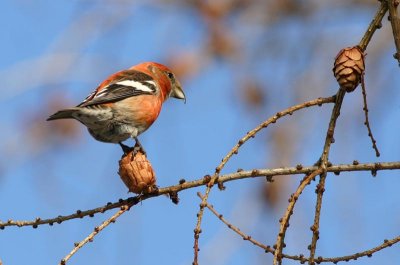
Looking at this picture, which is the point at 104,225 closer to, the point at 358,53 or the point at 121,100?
the point at 358,53

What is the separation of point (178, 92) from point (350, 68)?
2.57 metres

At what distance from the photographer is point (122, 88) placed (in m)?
3.72

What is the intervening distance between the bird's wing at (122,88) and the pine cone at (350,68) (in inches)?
72.4

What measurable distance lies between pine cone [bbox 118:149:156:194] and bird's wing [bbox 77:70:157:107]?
4.23ft

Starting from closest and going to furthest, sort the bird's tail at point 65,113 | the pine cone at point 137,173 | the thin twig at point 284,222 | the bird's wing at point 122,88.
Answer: the thin twig at point 284,222
the pine cone at point 137,173
the bird's tail at point 65,113
the bird's wing at point 122,88

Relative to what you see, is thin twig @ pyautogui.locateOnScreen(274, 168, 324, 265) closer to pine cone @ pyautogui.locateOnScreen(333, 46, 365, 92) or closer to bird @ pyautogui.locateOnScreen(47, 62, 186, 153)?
pine cone @ pyautogui.locateOnScreen(333, 46, 365, 92)

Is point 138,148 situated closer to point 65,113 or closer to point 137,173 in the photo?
point 137,173

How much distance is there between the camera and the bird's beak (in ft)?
13.8

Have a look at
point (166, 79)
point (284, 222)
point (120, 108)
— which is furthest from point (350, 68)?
point (166, 79)

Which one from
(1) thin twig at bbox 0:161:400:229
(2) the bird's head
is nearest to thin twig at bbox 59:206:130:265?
(1) thin twig at bbox 0:161:400:229

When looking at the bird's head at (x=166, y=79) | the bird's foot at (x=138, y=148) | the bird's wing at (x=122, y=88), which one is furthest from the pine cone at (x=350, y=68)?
the bird's head at (x=166, y=79)

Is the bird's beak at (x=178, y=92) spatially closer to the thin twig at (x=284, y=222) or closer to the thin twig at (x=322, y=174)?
the thin twig at (x=322, y=174)

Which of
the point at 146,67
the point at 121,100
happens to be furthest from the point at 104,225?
the point at 146,67

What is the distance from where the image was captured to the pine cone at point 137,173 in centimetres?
198
